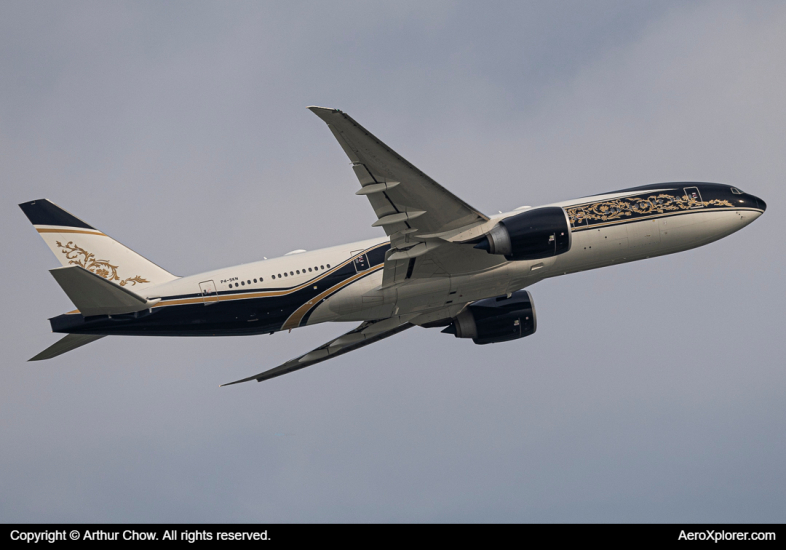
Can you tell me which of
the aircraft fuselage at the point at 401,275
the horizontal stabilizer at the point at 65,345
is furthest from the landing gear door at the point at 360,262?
the horizontal stabilizer at the point at 65,345

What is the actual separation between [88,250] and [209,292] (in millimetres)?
6750

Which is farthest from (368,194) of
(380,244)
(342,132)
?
(380,244)

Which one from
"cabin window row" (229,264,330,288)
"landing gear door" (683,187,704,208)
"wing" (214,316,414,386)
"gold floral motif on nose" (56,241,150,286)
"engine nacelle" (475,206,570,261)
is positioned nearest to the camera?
"engine nacelle" (475,206,570,261)

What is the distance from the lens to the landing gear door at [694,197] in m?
37.0

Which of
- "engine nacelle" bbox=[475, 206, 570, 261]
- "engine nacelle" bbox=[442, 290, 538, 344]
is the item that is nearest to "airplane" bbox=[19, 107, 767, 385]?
"engine nacelle" bbox=[475, 206, 570, 261]

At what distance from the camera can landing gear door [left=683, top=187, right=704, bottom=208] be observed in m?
37.0

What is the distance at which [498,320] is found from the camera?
40406 millimetres

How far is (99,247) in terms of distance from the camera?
36.3m

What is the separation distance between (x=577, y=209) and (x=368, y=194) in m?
11.1

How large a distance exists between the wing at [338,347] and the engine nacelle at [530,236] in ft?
31.6

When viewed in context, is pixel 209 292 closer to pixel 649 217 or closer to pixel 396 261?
pixel 396 261

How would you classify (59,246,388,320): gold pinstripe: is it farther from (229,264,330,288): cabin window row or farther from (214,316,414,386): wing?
(214,316,414,386): wing

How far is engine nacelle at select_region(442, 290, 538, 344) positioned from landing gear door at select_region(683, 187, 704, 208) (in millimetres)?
9553

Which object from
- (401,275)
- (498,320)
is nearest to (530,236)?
(401,275)
